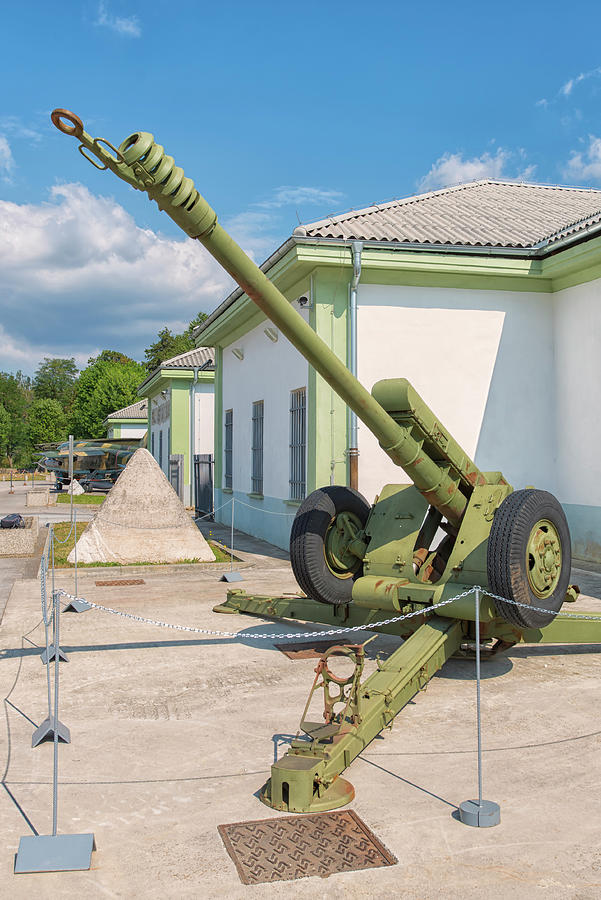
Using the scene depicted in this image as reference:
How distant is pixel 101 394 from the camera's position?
2618 inches

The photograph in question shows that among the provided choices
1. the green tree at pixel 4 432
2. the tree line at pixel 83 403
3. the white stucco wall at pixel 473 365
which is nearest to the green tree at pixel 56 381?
the tree line at pixel 83 403

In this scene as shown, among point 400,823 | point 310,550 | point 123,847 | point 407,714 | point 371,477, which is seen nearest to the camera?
point 123,847

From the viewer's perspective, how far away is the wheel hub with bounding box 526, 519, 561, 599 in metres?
5.84

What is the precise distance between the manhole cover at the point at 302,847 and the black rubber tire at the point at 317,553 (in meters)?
3.06

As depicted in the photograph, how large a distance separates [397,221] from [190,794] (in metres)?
10.7

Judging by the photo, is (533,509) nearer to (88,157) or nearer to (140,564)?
(88,157)

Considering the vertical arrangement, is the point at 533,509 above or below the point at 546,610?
above

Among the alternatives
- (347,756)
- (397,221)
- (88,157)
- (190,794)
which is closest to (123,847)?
(190,794)

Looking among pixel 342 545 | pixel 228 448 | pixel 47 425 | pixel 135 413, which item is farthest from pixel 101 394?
pixel 342 545

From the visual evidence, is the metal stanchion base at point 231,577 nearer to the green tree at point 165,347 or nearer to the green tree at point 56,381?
the green tree at point 165,347

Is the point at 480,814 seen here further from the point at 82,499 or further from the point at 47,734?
the point at 82,499

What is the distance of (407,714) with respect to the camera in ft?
17.5

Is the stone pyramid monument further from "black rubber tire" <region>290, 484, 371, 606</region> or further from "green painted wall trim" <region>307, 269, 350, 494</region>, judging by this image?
"black rubber tire" <region>290, 484, 371, 606</region>

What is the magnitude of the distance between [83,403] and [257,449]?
5637 centimetres
